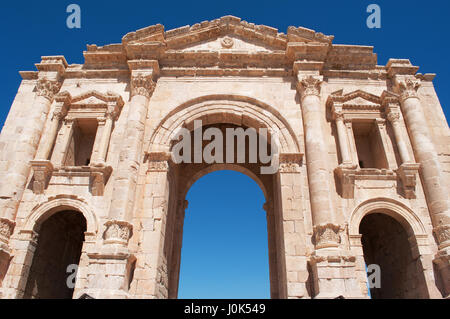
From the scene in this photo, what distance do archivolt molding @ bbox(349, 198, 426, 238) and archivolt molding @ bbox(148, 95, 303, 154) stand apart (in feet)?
10.3

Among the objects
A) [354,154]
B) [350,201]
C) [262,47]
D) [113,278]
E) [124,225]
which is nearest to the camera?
[113,278]

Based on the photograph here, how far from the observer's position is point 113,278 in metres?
9.62

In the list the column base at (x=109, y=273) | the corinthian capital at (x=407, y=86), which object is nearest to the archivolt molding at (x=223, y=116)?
the column base at (x=109, y=273)

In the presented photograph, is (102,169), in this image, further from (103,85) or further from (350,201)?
(350,201)

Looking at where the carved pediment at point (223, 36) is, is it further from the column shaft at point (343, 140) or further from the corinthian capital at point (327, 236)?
the corinthian capital at point (327, 236)

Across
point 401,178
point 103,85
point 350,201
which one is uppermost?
point 103,85

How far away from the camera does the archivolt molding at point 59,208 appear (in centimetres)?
1112

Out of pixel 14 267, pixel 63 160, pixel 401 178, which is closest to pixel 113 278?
pixel 14 267

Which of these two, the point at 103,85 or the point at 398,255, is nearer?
the point at 398,255

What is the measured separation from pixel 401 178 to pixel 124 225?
9167 millimetres

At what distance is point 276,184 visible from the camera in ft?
43.5

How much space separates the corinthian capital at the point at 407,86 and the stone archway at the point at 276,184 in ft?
15.0

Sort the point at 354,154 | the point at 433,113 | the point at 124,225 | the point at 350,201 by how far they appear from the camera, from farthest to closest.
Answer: the point at 433,113
the point at 354,154
the point at 350,201
the point at 124,225

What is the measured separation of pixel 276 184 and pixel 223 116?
10.9 ft
